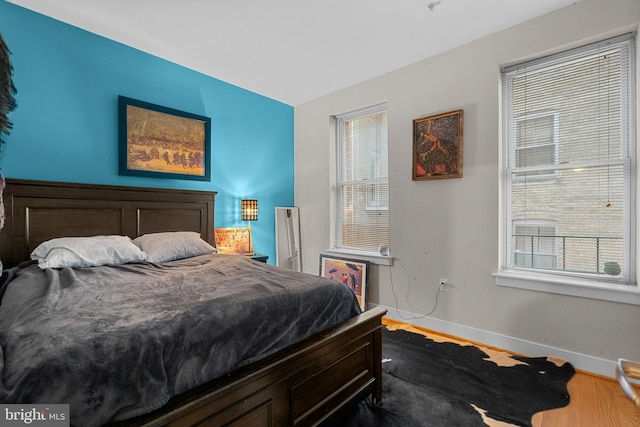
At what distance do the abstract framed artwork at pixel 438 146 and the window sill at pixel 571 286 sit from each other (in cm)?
98

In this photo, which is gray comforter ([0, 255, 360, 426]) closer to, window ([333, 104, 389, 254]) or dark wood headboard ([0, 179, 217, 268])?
dark wood headboard ([0, 179, 217, 268])

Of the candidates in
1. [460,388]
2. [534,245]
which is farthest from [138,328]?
[534,245]

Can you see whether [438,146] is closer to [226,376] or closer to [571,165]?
[571,165]

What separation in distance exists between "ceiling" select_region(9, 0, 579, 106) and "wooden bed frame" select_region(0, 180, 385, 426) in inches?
52.6

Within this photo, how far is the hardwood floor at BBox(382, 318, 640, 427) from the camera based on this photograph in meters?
1.65

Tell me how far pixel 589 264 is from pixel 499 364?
1.02 metres

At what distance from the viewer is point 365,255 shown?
3.48m

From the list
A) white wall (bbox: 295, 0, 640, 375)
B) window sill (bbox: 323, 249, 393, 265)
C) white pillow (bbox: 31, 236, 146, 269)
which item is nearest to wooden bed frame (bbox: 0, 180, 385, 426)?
white pillow (bbox: 31, 236, 146, 269)

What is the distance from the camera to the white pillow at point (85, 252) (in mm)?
1973

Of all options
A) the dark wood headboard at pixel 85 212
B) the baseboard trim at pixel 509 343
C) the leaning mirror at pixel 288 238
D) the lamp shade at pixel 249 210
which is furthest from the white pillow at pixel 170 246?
the baseboard trim at pixel 509 343

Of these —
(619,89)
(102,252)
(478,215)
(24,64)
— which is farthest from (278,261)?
(619,89)

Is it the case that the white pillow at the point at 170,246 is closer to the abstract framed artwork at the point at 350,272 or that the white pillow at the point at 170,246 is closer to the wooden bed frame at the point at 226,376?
the wooden bed frame at the point at 226,376

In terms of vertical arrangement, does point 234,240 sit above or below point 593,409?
above

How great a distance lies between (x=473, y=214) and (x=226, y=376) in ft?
7.86
